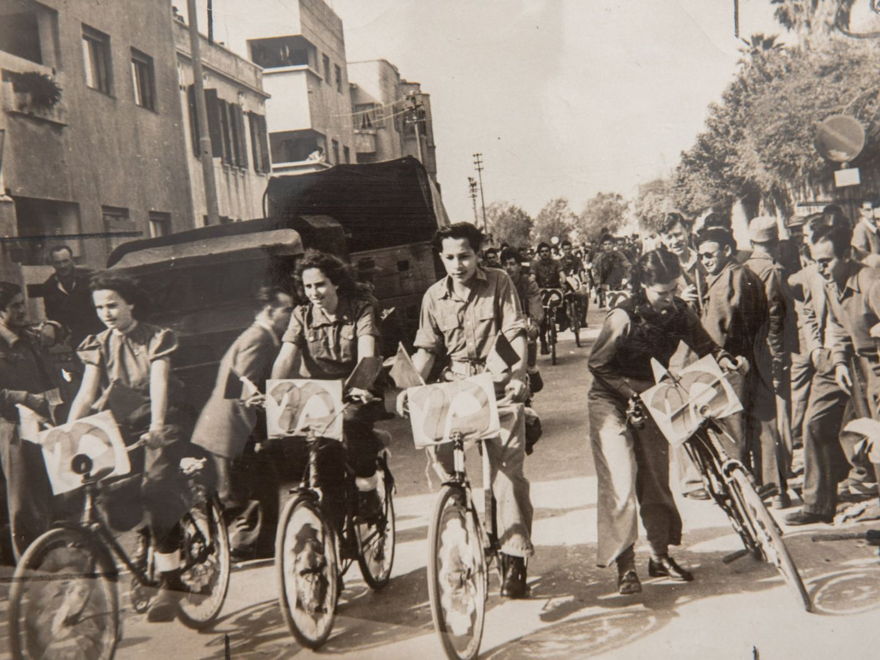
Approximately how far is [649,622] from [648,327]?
3.94 ft

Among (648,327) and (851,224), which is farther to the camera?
(851,224)

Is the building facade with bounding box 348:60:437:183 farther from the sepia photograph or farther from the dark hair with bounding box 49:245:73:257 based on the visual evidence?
the dark hair with bounding box 49:245:73:257

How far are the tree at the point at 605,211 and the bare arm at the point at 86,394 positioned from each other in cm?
235

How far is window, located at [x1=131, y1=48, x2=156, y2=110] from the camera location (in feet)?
13.0

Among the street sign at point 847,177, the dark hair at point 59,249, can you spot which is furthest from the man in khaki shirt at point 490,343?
the street sign at point 847,177

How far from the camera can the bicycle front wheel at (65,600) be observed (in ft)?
11.0

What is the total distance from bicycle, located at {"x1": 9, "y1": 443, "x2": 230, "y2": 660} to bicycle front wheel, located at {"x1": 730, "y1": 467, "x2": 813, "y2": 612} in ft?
7.12

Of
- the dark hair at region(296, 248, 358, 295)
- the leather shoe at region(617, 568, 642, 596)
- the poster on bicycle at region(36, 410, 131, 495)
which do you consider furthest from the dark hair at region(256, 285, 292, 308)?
Answer: the leather shoe at region(617, 568, 642, 596)

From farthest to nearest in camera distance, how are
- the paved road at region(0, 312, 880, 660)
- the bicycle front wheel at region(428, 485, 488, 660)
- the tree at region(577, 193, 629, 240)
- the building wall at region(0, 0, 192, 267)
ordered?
the tree at region(577, 193, 629, 240) < the building wall at region(0, 0, 192, 267) < the paved road at region(0, 312, 880, 660) < the bicycle front wheel at region(428, 485, 488, 660)

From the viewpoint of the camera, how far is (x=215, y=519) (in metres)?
3.76

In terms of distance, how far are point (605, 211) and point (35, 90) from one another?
2577mm

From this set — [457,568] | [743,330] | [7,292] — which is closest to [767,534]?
[743,330]

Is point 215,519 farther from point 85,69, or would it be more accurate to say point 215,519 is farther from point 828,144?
point 828,144

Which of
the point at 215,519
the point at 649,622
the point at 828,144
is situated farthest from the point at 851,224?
the point at 215,519
